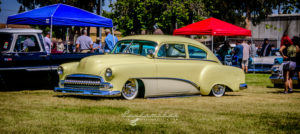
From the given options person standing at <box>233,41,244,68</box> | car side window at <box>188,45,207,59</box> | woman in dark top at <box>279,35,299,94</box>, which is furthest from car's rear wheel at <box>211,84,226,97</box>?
person standing at <box>233,41,244,68</box>

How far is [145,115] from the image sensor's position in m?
7.46

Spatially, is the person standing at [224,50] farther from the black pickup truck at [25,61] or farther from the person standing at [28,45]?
the person standing at [28,45]

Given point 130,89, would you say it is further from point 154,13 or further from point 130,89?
point 154,13

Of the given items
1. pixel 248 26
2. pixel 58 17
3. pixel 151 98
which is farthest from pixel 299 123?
pixel 248 26

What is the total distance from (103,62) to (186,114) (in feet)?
8.37

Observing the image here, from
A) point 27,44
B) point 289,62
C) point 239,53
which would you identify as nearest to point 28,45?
point 27,44

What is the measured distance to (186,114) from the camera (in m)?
7.67

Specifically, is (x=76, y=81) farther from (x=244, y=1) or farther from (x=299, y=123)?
(x=244, y=1)

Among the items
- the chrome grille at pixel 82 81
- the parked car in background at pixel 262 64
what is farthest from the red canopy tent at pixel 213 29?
the chrome grille at pixel 82 81

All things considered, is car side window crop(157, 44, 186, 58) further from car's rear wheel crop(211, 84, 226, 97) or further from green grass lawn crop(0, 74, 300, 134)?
car's rear wheel crop(211, 84, 226, 97)

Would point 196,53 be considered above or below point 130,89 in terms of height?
above

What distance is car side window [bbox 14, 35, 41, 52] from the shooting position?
11594 mm

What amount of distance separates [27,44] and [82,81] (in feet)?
9.82

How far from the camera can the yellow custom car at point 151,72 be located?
30.7 ft
